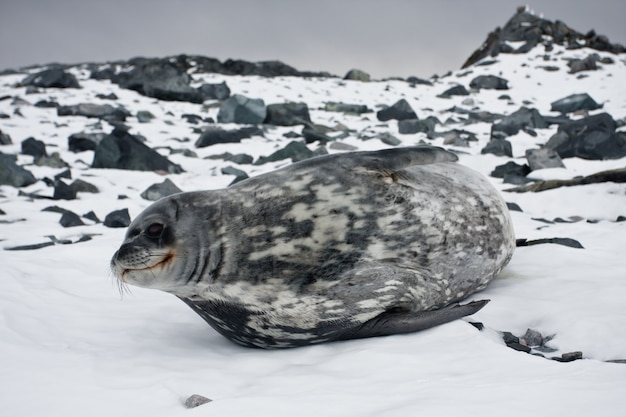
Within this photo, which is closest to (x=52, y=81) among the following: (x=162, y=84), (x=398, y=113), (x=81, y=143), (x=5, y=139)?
(x=162, y=84)

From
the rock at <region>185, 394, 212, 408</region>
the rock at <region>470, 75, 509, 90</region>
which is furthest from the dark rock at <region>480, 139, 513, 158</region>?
the rock at <region>470, 75, 509, 90</region>

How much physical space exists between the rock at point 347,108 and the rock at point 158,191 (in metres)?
8.43

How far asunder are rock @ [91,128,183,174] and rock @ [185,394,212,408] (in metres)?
6.99

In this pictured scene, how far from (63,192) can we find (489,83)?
52.3 ft

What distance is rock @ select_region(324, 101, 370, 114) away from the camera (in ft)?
49.1

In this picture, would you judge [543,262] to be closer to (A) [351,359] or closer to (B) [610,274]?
(B) [610,274]

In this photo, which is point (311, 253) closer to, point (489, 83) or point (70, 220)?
point (70, 220)

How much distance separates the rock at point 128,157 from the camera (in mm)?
8617


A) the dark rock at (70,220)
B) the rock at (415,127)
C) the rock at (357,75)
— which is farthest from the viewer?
the rock at (357,75)

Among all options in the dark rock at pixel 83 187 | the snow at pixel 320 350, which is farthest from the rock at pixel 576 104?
the dark rock at pixel 83 187

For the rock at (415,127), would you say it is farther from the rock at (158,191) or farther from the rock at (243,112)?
the rock at (158,191)

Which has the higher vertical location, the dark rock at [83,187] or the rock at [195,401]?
the dark rock at [83,187]

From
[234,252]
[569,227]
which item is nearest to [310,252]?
[234,252]

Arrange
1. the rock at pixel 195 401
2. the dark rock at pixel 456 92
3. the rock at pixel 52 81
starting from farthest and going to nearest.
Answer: the dark rock at pixel 456 92 < the rock at pixel 52 81 < the rock at pixel 195 401
